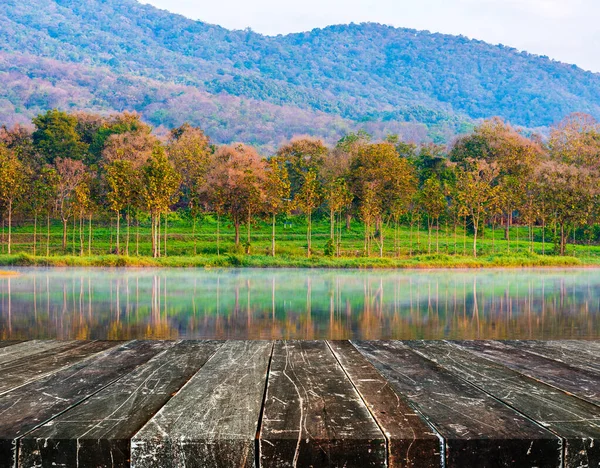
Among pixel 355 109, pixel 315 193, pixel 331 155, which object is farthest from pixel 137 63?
pixel 315 193

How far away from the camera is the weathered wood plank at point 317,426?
1.38 m

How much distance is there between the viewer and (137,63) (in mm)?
171000

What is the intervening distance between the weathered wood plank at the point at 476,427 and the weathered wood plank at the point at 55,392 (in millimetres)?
1005

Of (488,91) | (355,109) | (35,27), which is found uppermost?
(35,27)

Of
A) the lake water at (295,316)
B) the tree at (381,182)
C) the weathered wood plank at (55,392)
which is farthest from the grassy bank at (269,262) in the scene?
the weathered wood plank at (55,392)

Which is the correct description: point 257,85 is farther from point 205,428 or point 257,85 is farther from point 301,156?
point 205,428

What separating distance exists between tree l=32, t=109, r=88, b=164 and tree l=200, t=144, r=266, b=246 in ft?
69.9

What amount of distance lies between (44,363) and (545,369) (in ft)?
6.63

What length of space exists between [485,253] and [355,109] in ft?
384

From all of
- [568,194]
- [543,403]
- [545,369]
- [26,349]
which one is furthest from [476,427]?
[568,194]

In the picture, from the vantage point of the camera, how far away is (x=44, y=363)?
95.7 inches

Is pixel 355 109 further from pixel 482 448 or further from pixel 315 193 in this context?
pixel 482 448

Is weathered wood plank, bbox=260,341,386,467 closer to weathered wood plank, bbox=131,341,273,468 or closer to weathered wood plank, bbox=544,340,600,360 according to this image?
weathered wood plank, bbox=131,341,273,468

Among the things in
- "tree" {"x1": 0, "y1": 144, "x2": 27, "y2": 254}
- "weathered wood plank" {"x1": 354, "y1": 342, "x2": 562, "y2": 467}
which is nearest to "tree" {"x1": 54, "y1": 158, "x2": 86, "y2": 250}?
"tree" {"x1": 0, "y1": 144, "x2": 27, "y2": 254}
